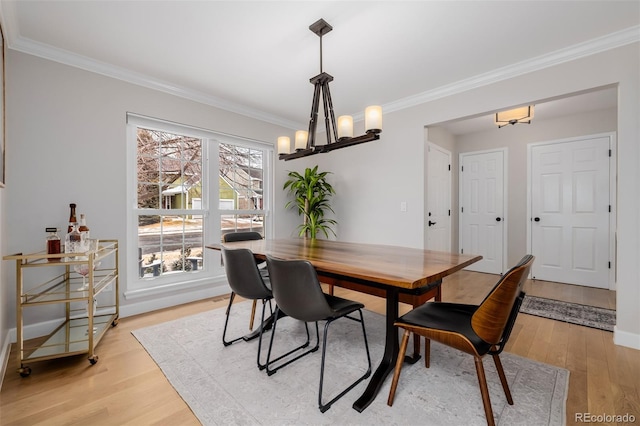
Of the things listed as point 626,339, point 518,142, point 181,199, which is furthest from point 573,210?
point 181,199

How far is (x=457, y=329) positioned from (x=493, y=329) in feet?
0.61

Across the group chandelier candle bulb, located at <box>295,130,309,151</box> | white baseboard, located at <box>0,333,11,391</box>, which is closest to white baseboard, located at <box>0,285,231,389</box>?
white baseboard, located at <box>0,333,11,391</box>

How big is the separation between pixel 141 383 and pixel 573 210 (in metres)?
5.26

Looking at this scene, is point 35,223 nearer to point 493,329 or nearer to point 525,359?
point 493,329

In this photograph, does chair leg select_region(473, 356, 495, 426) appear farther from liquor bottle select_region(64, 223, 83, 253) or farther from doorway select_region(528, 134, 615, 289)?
doorway select_region(528, 134, 615, 289)

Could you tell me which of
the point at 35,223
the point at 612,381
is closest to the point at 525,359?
the point at 612,381

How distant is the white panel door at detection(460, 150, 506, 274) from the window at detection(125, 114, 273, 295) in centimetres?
363

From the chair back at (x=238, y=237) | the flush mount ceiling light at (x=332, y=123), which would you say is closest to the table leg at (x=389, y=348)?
the flush mount ceiling light at (x=332, y=123)

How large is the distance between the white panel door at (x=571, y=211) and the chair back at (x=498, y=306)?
3.67m

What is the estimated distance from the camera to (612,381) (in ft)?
5.69

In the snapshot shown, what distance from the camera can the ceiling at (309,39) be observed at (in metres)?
1.93

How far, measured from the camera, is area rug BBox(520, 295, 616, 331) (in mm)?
2648

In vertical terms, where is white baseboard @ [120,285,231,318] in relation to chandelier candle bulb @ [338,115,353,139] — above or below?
below

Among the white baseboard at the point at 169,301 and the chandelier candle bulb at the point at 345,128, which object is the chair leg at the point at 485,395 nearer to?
the chandelier candle bulb at the point at 345,128
